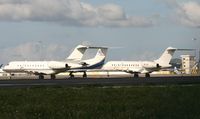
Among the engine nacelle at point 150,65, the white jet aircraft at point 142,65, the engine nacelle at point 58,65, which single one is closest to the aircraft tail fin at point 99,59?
the white jet aircraft at point 142,65

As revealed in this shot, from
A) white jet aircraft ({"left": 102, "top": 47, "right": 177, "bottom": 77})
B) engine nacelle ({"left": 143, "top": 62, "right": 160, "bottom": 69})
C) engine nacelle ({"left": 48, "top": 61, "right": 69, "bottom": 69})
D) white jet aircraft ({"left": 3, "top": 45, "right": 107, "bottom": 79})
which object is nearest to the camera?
engine nacelle ({"left": 48, "top": 61, "right": 69, "bottom": 69})

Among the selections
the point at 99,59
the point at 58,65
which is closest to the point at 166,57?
the point at 99,59

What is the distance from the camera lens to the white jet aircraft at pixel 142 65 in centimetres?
11281

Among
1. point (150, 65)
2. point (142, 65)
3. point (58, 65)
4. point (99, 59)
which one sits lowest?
point (150, 65)

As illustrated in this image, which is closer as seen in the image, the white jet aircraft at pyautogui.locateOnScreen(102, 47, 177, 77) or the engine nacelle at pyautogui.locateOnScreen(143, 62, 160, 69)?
the engine nacelle at pyautogui.locateOnScreen(143, 62, 160, 69)

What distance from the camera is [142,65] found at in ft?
374

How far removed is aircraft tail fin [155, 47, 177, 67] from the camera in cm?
11662

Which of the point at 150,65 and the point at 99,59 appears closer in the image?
the point at 150,65

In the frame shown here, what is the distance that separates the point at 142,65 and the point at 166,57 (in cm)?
845

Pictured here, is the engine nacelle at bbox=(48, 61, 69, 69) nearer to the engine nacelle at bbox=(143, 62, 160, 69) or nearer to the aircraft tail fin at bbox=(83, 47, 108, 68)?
the aircraft tail fin at bbox=(83, 47, 108, 68)

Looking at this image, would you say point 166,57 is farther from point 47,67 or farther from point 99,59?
point 47,67

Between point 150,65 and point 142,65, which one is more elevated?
point 142,65

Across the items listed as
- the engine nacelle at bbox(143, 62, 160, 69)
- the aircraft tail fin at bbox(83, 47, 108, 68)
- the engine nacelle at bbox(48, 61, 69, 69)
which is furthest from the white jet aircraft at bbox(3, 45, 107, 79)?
the engine nacelle at bbox(143, 62, 160, 69)

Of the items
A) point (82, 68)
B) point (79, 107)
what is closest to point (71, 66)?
point (82, 68)
